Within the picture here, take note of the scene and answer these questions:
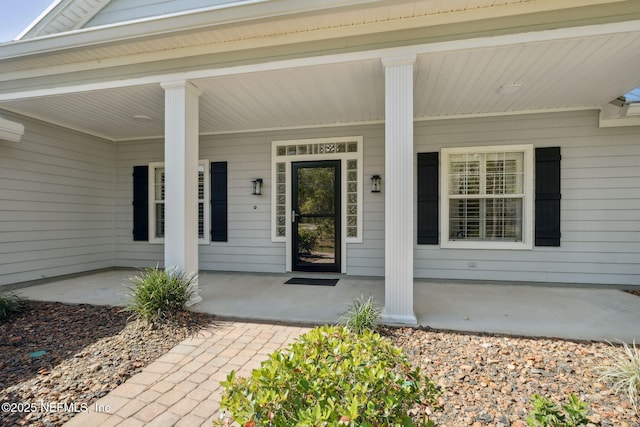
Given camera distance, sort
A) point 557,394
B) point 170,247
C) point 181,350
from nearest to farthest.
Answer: point 557,394 < point 181,350 < point 170,247

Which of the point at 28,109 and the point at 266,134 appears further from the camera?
the point at 266,134

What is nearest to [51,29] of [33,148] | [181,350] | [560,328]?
[33,148]

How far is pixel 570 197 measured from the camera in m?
4.61

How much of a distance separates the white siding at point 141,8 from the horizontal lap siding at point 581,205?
14.6 feet

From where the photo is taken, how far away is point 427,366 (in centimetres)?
230

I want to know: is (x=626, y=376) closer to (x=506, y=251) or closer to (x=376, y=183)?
(x=506, y=251)

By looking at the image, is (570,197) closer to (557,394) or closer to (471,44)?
(471,44)

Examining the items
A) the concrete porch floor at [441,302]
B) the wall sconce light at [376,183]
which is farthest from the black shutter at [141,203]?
the wall sconce light at [376,183]

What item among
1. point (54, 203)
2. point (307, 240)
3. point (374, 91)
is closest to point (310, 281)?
point (307, 240)

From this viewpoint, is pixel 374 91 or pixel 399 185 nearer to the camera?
pixel 399 185

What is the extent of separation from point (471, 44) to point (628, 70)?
2.10 m

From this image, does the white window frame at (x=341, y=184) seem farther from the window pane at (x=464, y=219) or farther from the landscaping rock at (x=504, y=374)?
the landscaping rock at (x=504, y=374)

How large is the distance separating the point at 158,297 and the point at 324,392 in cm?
257

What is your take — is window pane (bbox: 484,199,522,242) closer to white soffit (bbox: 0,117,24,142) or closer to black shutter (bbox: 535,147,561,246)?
black shutter (bbox: 535,147,561,246)
